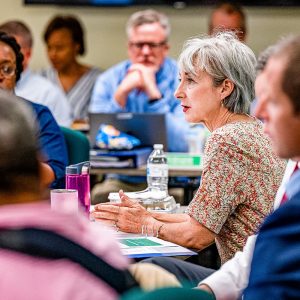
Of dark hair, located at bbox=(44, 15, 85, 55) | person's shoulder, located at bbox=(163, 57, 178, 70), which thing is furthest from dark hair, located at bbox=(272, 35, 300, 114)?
dark hair, located at bbox=(44, 15, 85, 55)

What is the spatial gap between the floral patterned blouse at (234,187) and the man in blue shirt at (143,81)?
2282mm

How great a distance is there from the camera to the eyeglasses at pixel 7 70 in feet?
12.1

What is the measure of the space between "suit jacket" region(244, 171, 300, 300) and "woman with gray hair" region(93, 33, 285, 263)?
1.02 m

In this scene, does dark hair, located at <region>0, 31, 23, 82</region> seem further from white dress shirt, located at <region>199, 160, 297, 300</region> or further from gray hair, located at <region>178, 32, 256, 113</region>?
white dress shirt, located at <region>199, 160, 297, 300</region>

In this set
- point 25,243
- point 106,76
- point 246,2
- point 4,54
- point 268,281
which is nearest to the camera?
point 25,243

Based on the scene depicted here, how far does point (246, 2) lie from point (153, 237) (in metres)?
4.30

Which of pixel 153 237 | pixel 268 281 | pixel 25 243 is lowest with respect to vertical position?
pixel 153 237

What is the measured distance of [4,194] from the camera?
1.46m

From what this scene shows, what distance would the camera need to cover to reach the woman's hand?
2.92m

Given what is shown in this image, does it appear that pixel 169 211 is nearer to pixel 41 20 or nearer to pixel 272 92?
pixel 272 92

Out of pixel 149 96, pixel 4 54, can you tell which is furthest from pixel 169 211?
pixel 149 96

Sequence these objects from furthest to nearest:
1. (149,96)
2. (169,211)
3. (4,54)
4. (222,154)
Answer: (149,96), (4,54), (169,211), (222,154)

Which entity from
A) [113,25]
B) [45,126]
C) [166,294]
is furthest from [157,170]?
[113,25]

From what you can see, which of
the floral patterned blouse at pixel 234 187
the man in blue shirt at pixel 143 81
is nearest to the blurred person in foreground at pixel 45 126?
the floral patterned blouse at pixel 234 187
